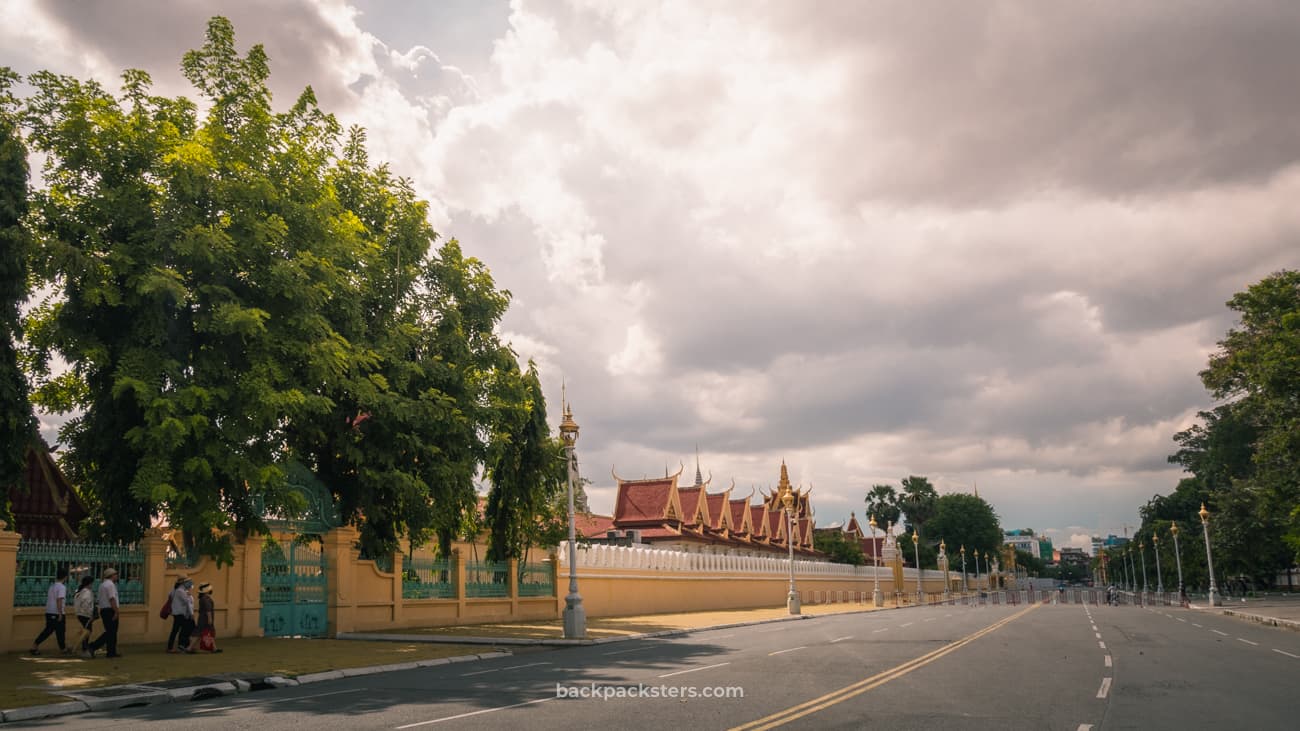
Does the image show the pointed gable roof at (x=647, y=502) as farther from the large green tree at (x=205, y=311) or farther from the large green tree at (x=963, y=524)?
the large green tree at (x=963, y=524)

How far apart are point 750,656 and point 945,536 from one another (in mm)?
123389

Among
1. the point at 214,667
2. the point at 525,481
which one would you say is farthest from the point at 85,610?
the point at 525,481

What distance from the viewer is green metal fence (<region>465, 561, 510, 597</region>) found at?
106ft

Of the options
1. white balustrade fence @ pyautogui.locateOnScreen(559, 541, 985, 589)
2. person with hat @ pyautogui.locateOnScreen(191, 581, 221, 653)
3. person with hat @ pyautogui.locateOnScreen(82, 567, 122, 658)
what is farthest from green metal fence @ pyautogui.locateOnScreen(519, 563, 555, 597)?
person with hat @ pyautogui.locateOnScreen(82, 567, 122, 658)

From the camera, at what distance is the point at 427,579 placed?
30359mm

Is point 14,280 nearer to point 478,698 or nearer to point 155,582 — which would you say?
point 155,582

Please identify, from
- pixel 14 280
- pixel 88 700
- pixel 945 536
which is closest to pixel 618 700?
pixel 88 700

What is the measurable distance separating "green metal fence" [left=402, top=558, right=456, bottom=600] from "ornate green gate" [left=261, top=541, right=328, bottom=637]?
347cm

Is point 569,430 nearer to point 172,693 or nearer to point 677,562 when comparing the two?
point 172,693

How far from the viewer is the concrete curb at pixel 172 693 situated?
1211 centimetres

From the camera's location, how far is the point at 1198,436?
75.6 meters

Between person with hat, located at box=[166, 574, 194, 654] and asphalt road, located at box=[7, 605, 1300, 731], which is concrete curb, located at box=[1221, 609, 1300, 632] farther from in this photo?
person with hat, located at box=[166, 574, 194, 654]

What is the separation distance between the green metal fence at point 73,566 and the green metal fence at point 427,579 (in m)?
9.11

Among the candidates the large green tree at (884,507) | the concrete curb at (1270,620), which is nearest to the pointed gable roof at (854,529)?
the large green tree at (884,507)
